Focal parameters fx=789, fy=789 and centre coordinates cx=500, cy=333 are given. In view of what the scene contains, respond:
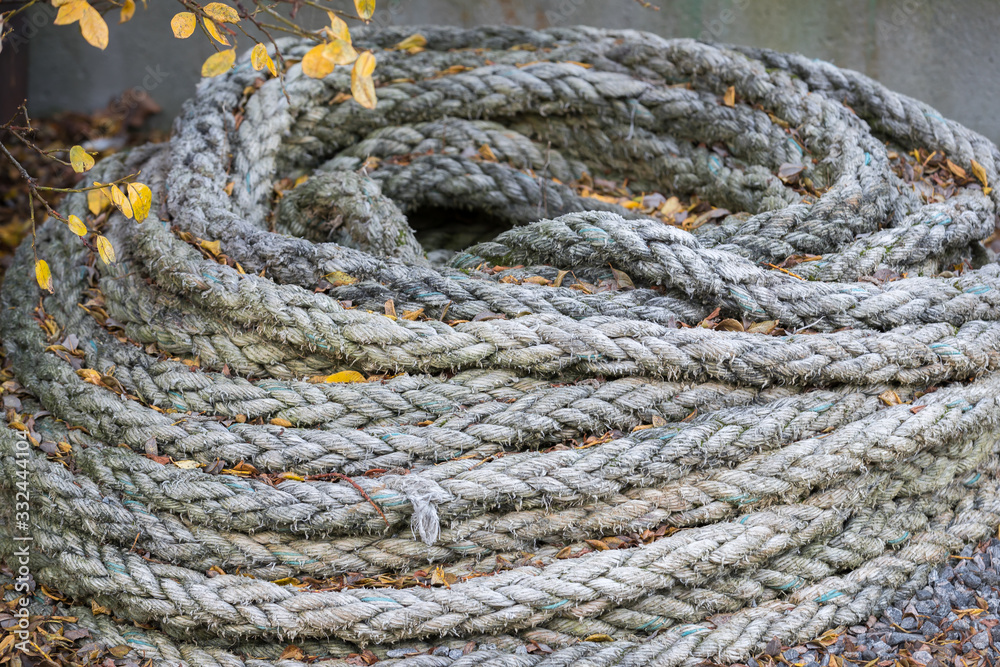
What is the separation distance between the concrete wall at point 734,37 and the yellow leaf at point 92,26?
1824 mm

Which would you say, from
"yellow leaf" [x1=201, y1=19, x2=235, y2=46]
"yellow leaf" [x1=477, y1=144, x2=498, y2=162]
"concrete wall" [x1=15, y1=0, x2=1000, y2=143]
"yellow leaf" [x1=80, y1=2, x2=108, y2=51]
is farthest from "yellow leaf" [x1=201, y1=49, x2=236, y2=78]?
"concrete wall" [x1=15, y1=0, x2=1000, y2=143]

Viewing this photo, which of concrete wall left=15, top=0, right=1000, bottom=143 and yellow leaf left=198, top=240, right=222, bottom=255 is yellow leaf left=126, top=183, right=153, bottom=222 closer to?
yellow leaf left=198, top=240, right=222, bottom=255

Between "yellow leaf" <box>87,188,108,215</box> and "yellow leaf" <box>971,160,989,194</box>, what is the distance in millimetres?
2220

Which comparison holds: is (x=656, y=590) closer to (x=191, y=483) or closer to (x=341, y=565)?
(x=341, y=565)

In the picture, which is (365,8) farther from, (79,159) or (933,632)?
(933,632)

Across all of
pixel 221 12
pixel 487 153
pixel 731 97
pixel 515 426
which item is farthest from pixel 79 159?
pixel 731 97

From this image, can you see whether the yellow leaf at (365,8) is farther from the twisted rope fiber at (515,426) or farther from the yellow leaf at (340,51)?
the twisted rope fiber at (515,426)

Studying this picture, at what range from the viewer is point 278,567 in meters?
1.49

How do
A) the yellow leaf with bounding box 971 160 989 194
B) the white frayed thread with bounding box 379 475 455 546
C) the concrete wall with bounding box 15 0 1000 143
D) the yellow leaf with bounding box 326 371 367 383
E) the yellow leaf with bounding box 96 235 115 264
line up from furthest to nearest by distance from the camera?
the concrete wall with bounding box 15 0 1000 143 < the yellow leaf with bounding box 971 160 989 194 < the yellow leaf with bounding box 326 371 367 383 < the white frayed thread with bounding box 379 475 455 546 < the yellow leaf with bounding box 96 235 115 264

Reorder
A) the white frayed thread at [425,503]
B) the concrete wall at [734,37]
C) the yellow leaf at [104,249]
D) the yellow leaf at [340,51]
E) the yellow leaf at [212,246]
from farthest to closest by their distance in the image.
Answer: the concrete wall at [734,37] → the yellow leaf at [212,246] → the white frayed thread at [425,503] → the yellow leaf at [104,249] → the yellow leaf at [340,51]

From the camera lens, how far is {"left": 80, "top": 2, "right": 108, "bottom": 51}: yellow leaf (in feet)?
3.78

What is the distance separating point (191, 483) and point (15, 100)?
7.30 feet

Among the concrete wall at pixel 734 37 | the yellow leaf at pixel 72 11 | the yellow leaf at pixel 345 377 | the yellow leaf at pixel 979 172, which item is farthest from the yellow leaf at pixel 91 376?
the yellow leaf at pixel 979 172

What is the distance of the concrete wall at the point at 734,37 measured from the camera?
8.67 feet
